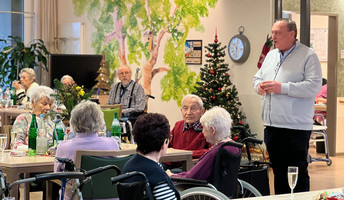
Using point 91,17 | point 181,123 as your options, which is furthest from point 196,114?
point 91,17

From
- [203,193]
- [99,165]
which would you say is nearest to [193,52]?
[99,165]

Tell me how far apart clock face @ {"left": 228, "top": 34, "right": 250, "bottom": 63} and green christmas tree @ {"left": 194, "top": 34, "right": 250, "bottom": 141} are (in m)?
0.24

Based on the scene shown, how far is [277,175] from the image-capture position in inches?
217

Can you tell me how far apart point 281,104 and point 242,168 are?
70 centimetres

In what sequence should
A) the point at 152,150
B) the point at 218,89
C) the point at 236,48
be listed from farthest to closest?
1. the point at 236,48
2. the point at 218,89
3. the point at 152,150

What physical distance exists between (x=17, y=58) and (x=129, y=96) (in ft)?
15.8

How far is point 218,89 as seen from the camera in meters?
8.72

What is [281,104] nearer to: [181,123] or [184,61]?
[181,123]

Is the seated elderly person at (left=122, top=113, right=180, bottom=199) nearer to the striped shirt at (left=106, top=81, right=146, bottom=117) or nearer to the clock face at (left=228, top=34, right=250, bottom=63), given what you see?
the clock face at (left=228, top=34, right=250, bottom=63)

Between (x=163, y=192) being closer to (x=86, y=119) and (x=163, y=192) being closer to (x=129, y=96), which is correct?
(x=86, y=119)

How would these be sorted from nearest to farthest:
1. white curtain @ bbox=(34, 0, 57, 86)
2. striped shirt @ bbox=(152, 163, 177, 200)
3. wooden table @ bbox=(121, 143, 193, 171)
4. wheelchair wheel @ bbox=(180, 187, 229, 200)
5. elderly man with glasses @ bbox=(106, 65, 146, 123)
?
1. striped shirt @ bbox=(152, 163, 177, 200)
2. wheelchair wheel @ bbox=(180, 187, 229, 200)
3. wooden table @ bbox=(121, 143, 193, 171)
4. elderly man with glasses @ bbox=(106, 65, 146, 123)
5. white curtain @ bbox=(34, 0, 57, 86)

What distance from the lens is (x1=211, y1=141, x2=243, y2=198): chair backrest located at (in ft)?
13.7

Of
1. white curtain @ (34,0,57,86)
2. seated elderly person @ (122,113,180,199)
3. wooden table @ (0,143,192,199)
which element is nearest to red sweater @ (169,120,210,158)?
wooden table @ (0,143,192,199)

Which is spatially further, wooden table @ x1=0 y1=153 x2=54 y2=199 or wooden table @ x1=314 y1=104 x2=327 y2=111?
wooden table @ x1=314 y1=104 x2=327 y2=111
